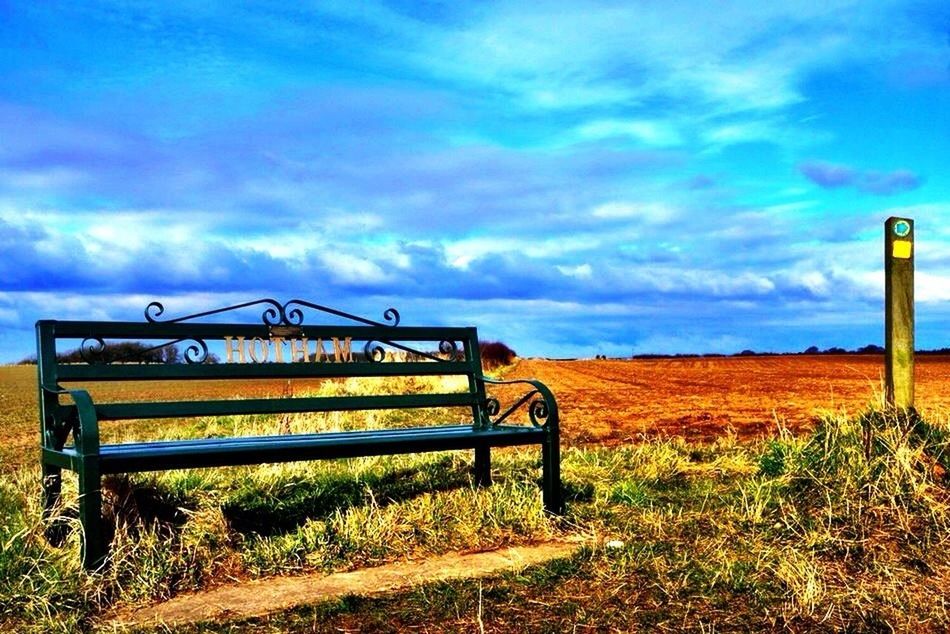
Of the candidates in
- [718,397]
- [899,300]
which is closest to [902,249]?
[899,300]

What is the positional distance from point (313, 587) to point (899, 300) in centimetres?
496

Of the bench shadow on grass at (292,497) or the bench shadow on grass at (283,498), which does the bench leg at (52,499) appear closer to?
the bench shadow on grass at (283,498)

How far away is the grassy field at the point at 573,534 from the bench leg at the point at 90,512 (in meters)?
0.09

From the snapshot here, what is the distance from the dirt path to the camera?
4137 millimetres

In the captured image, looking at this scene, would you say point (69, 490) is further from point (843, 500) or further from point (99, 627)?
point (843, 500)

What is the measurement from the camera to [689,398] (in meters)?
14.3

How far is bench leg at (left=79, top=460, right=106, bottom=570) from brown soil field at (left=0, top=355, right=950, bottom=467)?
486cm

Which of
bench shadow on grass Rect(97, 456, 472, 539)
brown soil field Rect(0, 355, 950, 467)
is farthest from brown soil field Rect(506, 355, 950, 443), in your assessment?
bench shadow on grass Rect(97, 456, 472, 539)

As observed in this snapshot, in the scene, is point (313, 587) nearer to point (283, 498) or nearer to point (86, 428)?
point (86, 428)

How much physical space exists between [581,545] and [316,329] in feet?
7.06

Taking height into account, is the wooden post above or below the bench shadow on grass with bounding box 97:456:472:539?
above

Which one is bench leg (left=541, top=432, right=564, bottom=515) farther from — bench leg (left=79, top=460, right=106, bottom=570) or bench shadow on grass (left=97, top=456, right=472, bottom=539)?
bench leg (left=79, top=460, right=106, bottom=570)

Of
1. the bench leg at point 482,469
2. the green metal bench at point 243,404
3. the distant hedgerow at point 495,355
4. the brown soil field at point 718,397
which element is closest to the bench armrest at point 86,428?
the green metal bench at point 243,404

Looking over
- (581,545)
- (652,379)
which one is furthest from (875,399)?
(652,379)
